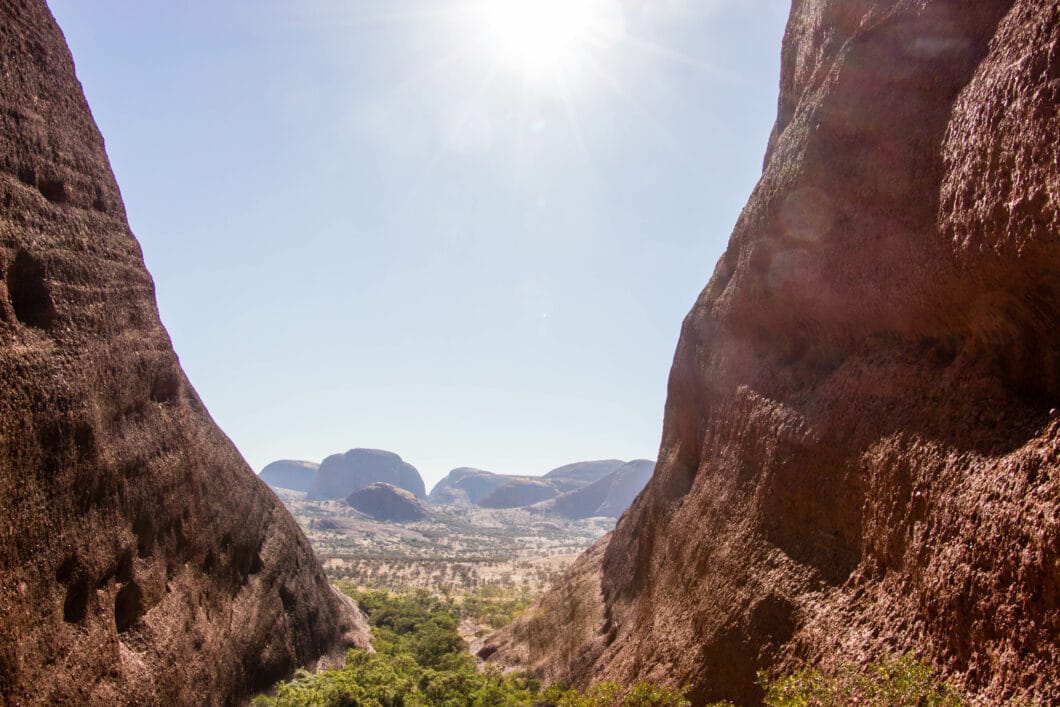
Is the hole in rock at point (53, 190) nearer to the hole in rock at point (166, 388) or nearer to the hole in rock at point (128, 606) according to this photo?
the hole in rock at point (166, 388)

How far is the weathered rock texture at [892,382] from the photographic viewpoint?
7.00 m

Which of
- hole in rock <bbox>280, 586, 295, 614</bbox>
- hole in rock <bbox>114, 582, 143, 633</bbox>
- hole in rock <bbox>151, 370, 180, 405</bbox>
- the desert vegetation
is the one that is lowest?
the desert vegetation

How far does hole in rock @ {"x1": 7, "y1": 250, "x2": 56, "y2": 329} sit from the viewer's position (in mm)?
11172

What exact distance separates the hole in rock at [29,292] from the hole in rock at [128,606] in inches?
258

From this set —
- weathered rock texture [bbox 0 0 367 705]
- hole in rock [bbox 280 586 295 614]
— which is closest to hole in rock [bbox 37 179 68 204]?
weathered rock texture [bbox 0 0 367 705]

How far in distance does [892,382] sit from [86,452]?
53.7 ft

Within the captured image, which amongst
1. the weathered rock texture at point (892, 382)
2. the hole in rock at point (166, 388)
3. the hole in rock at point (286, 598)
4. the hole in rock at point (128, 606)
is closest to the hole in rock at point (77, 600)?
the hole in rock at point (128, 606)

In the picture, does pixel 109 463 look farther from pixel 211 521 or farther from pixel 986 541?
pixel 986 541

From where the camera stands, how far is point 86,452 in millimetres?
12383

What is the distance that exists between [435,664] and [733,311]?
2657cm

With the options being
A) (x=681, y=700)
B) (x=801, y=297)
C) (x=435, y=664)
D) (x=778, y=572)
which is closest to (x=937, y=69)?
(x=801, y=297)

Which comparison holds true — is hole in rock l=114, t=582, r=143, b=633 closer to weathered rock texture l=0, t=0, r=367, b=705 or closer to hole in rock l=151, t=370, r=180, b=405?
weathered rock texture l=0, t=0, r=367, b=705

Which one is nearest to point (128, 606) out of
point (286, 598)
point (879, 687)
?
point (286, 598)

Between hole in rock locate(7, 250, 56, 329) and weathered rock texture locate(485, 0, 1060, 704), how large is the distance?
15.7 meters
